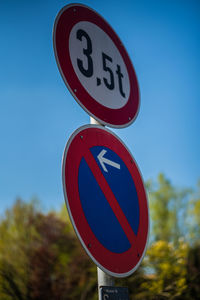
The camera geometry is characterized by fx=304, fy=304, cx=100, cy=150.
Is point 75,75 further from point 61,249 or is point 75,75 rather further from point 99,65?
point 61,249

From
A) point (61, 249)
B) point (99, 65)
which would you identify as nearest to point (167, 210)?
point (61, 249)

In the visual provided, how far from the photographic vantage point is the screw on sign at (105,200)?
1124 mm

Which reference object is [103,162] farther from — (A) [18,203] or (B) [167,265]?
(A) [18,203]

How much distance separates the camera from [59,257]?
45.3 feet

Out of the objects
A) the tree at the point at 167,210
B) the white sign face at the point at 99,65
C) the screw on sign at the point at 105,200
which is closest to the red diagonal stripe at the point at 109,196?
the screw on sign at the point at 105,200

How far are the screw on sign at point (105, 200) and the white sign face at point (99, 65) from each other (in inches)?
9.4

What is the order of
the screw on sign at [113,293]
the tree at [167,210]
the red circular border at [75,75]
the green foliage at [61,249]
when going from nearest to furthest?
the screw on sign at [113,293] < the red circular border at [75,75] < the green foliage at [61,249] < the tree at [167,210]

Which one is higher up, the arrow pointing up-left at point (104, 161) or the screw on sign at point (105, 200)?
the arrow pointing up-left at point (104, 161)

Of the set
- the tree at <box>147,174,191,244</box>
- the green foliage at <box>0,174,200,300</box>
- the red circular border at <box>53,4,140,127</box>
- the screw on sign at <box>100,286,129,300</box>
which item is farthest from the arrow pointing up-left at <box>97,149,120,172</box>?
the tree at <box>147,174,191,244</box>

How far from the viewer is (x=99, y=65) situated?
1.57m

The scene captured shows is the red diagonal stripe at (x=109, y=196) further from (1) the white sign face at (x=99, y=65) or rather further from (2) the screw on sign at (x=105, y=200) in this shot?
(1) the white sign face at (x=99, y=65)

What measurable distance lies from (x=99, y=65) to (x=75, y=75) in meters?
0.21

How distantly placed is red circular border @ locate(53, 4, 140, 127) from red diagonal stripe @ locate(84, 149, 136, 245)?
10.1 inches

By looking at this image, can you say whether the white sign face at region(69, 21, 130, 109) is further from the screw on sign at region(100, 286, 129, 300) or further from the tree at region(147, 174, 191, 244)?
the tree at region(147, 174, 191, 244)
